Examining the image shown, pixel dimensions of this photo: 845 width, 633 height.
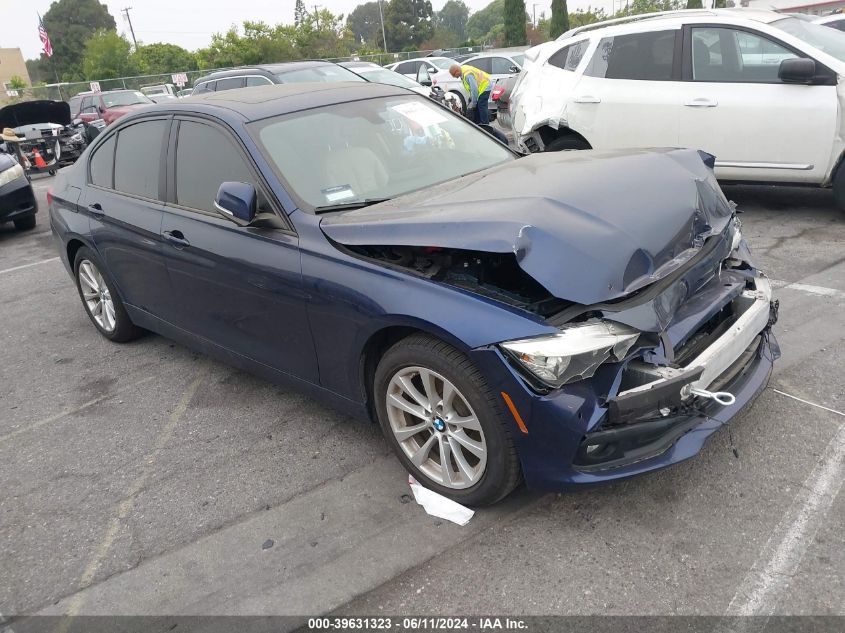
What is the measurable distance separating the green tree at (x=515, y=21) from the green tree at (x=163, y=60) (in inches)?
960

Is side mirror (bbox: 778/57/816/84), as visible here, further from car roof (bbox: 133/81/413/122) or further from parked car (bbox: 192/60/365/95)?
parked car (bbox: 192/60/365/95)

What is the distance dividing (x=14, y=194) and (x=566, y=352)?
9.25m

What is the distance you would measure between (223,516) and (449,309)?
1479 millimetres

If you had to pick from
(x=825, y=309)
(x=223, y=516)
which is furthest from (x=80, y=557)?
(x=825, y=309)

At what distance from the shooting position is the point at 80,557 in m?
3.04

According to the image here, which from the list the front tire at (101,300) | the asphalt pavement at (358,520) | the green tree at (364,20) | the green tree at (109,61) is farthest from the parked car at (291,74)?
the green tree at (364,20)

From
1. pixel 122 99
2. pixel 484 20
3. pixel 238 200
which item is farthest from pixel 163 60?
pixel 484 20

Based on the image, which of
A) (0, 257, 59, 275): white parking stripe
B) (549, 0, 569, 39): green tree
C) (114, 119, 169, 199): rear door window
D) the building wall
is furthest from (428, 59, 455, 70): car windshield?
the building wall

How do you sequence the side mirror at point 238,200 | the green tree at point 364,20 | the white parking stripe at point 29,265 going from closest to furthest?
1. the side mirror at point 238,200
2. the white parking stripe at point 29,265
3. the green tree at point 364,20

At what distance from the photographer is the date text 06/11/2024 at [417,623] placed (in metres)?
2.43

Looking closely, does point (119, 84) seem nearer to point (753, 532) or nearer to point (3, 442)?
point (3, 442)

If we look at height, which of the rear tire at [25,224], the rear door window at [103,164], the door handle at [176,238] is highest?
the rear door window at [103,164]

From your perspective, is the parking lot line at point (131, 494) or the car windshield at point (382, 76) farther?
the car windshield at point (382, 76)

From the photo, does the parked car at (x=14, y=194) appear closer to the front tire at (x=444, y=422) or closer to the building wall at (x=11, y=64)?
the front tire at (x=444, y=422)
